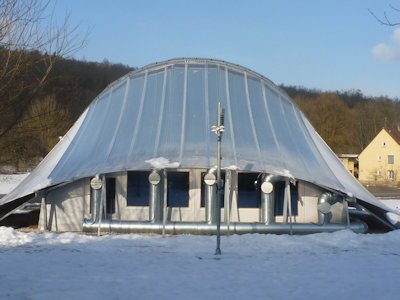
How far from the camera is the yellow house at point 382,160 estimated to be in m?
57.8

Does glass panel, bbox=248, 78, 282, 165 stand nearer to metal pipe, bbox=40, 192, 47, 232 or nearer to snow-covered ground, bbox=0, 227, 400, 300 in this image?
snow-covered ground, bbox=0, 227, 400, 300

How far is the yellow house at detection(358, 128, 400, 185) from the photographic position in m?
57.8

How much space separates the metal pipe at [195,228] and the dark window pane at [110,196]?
4.86ft

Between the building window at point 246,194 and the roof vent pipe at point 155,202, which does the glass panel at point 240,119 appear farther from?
the roof vent pipe at point 155,202

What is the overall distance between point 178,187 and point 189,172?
0.60 meters

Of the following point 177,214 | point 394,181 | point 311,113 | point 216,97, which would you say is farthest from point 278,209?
point 311,113

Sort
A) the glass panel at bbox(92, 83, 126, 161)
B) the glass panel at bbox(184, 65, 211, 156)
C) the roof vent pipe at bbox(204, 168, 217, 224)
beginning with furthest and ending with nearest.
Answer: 1. the glass panel at bbox(92, 83, 126, 161)
2. the glass panel at bbox(184, 65, 211, 156)
3. the roof vent pipe at bbox(204, 168, 217, 224)

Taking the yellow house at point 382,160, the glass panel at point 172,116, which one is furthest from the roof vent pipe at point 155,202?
the yellow house at point 382,160

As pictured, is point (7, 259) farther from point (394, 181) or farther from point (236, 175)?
point (394, 181)

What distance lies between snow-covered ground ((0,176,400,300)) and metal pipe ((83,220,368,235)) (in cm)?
50

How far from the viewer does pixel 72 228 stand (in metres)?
16.2

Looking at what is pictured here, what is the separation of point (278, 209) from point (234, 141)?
8.79 ft

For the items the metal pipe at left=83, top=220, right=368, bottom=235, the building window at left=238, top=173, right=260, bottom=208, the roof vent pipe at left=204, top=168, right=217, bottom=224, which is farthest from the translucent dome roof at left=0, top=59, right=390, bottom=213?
the metal pipe at left=83, top=220, right=368, bottom=235

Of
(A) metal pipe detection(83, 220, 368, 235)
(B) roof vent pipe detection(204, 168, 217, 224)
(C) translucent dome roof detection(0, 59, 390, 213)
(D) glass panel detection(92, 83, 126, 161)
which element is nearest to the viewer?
(A) metal pipe detection(83, 220, 368, 235)
